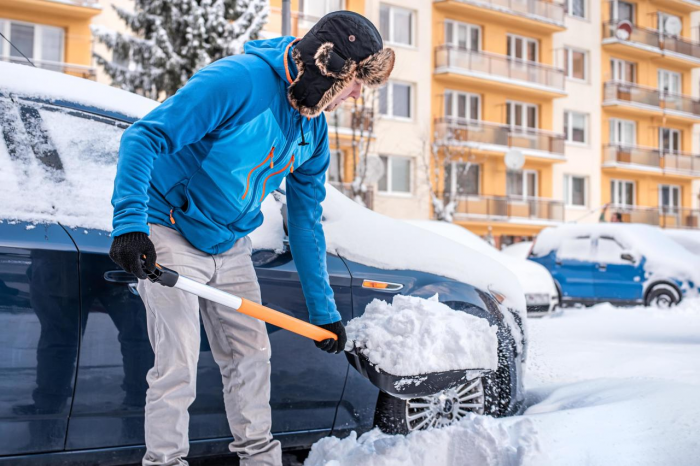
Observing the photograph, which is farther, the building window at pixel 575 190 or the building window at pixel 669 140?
the building window at pixel 669 140

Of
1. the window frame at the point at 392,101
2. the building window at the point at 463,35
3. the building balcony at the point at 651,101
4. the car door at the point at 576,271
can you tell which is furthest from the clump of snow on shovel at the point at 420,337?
the building balcony at the point at 651,101

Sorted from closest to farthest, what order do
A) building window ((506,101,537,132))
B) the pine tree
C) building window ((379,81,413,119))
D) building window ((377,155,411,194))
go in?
the pine tree
building window ((379,81,413,119))
building window ((377,155,411,194))
building window ((506,101,537,132))

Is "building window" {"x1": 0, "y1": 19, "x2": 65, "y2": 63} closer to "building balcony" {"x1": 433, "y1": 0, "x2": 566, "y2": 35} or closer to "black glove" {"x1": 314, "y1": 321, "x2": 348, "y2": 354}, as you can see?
"building balcony" {"x1": 433, "y1": 0, "x2": 566, "y2": 35}

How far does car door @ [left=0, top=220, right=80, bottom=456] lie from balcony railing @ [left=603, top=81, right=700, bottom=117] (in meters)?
33.1

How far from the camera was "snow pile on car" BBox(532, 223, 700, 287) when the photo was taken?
12219 millimetres

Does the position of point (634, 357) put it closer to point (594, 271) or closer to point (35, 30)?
point (594, 271)

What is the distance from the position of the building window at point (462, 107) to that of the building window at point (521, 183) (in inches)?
113

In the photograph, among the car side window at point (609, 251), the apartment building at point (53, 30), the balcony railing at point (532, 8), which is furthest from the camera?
the balcony railing at point (532, 8)

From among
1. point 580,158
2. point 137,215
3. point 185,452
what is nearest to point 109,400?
point 185,452

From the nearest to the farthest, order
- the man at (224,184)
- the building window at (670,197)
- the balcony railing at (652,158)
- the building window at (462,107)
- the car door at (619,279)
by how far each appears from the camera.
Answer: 1. the man at (224,184)
2. the car door at (619,279)
3. the building window at (462,107)
4. the balcony railing at (652,158)
5. the building window at (670,197)

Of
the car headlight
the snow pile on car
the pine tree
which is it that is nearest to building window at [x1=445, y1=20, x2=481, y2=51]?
the pine tree

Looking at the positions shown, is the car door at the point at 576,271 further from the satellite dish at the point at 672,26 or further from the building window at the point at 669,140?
the satellite dish at the point at 672,26

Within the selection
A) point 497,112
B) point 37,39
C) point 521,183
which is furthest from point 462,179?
point 37,39

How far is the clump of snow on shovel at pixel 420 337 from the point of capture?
299cm
